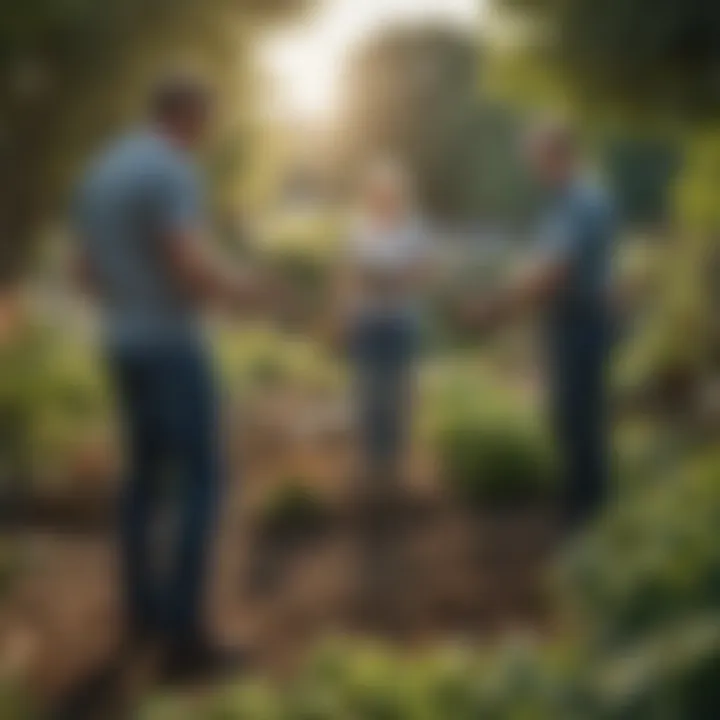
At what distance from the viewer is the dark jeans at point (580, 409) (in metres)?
1.19

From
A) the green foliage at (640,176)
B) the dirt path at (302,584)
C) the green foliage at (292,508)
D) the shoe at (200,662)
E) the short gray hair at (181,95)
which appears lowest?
the shoe at (200,662)

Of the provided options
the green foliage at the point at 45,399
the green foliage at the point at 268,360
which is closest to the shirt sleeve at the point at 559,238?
the green foliage at the point at 268,360

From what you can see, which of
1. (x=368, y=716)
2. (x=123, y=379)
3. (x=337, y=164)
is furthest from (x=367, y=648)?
(x=337, y=164)

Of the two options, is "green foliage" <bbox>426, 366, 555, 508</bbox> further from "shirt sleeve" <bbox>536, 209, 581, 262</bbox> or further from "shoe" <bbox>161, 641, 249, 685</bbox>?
"shoe" <bbox>161, 641, 249, 685</bbox>

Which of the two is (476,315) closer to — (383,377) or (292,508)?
(383,377)

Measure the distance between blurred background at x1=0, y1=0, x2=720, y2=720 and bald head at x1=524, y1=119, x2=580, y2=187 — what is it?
0.02 metres

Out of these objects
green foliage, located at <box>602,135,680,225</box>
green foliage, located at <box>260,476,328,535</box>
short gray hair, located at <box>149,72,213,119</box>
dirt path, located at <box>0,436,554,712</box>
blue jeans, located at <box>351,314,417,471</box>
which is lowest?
dirt path, located at <box>0,436,554,712</box>

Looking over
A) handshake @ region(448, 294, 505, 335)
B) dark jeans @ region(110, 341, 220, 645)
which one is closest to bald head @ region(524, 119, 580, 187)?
handshake @ region(448, 294, 505, 335)

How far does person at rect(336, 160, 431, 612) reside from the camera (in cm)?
114

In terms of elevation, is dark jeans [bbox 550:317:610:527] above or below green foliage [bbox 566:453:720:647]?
above

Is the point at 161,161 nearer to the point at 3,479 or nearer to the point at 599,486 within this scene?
the point at 3,479

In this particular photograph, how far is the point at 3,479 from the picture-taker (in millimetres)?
1189

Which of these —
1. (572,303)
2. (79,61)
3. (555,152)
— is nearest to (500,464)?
(572,303)

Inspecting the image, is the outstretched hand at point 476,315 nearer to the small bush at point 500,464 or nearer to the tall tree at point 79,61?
the small bush at point 500,464
